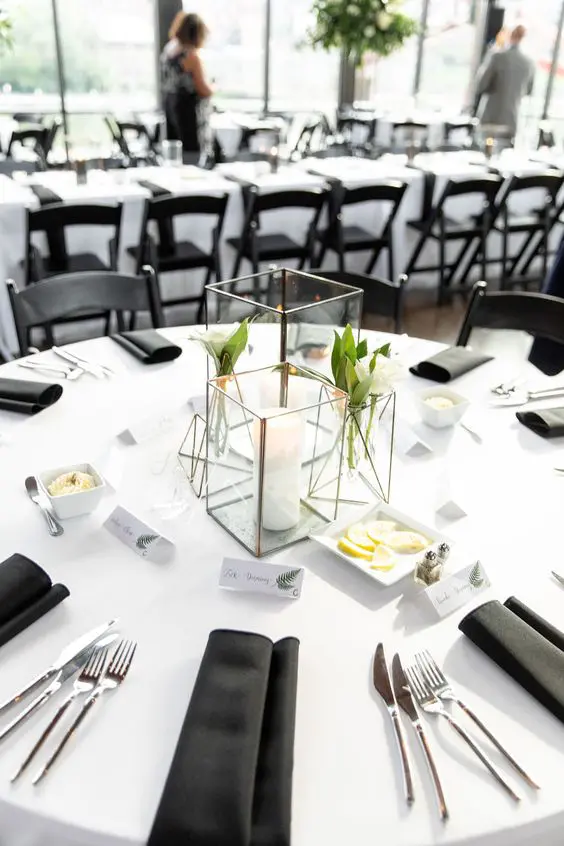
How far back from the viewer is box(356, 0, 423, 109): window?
357 inches

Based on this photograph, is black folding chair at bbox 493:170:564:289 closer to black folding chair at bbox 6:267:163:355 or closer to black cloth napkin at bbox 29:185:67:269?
black cloth napkin at bbox 29:185:67:269

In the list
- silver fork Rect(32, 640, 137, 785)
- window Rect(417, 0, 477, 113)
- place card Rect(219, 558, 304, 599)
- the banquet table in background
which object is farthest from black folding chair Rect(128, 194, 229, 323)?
window Rect(417, 0, 477, 113)

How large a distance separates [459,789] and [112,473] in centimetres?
80

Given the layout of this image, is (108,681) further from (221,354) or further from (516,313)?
(516,313)

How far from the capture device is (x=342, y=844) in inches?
28.1

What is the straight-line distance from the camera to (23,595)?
3.20ft

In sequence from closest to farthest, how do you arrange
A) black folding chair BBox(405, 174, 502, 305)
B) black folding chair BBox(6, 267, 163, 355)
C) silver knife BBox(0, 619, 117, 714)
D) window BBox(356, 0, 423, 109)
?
silver knife BBox(0, 619, 117, 714) < black folding chair BBox(6, 267, 163, 355) < black folding chair BBox(405, 174, 502, 305) < window BBox(356, 0, 423, 109)

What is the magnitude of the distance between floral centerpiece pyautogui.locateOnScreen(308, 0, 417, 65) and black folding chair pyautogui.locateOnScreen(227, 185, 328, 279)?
381 centimetres

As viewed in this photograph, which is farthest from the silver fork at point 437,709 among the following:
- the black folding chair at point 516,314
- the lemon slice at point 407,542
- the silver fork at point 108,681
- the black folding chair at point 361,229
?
the black folding chair at point 361,229

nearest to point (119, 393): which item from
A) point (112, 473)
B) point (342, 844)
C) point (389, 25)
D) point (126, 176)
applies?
point (112, 473)

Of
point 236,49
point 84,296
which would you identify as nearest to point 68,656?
point 84,296

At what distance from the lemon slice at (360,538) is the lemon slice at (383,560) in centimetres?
1

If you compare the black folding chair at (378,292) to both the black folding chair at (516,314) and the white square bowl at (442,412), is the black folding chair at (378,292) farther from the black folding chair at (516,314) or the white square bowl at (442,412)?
the white square bowl at (442,412)

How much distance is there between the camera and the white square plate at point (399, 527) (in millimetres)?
1041
